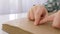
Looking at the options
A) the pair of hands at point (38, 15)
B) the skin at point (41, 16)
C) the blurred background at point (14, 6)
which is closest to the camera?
the skin at point (41, 16)

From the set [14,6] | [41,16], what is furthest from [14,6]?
[41,16]

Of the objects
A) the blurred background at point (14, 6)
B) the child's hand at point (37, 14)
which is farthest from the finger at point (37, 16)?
the blurred background at point (14, 6)

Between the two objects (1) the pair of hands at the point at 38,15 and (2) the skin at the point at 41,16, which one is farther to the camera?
(1) the pair of hands at the point at 38,15

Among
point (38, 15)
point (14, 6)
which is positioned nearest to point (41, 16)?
point (38, 15)

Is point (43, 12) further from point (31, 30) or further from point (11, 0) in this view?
point (11, 0)

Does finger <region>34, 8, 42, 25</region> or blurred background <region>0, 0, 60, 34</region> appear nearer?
finger <region>34, 8, 42, 25</region>

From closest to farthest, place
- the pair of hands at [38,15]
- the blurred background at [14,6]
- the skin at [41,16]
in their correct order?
1. the skin at [41,16]
2. the pair of hands at [38,15]
3. the blurred background at [14,6]

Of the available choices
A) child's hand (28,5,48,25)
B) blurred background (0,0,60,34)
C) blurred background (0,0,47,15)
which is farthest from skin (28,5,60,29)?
blurred background (0,0,47,15)

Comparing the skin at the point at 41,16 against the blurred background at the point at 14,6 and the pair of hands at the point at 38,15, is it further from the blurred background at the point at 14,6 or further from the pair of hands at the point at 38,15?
the blurred background at the point at 14,6

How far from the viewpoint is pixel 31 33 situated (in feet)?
2.96

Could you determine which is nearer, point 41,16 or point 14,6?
point 41,16

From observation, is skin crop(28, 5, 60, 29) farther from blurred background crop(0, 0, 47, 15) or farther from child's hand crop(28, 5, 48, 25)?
blurred background crop(0, 0, 47, 15)

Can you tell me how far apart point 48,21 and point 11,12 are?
134cm

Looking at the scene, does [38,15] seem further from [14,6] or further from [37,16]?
[14,6]
